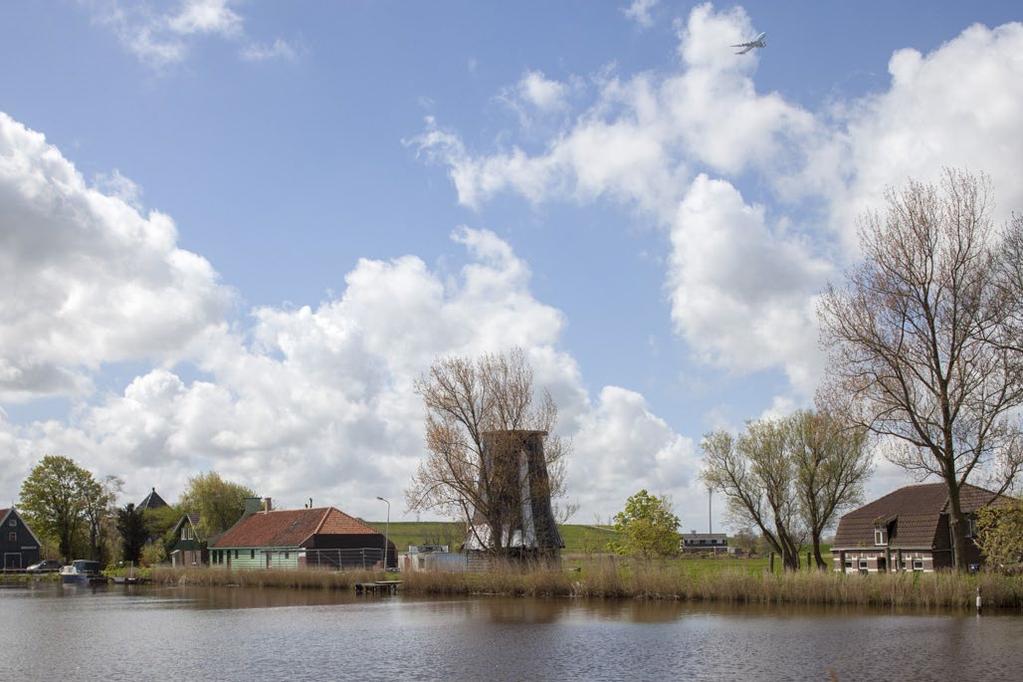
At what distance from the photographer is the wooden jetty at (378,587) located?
184 feet

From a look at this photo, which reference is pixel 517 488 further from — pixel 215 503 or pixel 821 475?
pixel 215 503

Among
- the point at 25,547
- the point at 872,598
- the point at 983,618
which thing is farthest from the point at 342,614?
the point at 25,547

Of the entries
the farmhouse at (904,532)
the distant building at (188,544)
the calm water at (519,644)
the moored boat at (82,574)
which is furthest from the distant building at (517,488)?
the moored boat at (82,574)

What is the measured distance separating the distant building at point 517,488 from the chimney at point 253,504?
38.3 metres

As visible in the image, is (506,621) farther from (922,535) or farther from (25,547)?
(25,547)

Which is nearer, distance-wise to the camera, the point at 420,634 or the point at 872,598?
the point at 420,634

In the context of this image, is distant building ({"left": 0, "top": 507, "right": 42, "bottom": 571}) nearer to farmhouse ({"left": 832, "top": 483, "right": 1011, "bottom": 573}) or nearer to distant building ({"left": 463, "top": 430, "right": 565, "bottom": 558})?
distant building ({"left": 463, "top": 430, "right": 565, "bottom": 558})

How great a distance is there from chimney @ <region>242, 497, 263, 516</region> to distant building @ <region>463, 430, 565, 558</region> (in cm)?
3826

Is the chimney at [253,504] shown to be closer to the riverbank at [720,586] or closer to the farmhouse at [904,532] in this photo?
the riverbank at [720,586]

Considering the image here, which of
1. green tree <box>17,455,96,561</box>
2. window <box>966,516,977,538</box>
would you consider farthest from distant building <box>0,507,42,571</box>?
window <box>966,516,977,538</box>

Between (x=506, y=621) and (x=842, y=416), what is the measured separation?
528 inches

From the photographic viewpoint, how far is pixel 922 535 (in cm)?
6066

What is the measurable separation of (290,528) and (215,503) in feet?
67.9

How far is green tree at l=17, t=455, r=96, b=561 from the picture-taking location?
9656 cm
